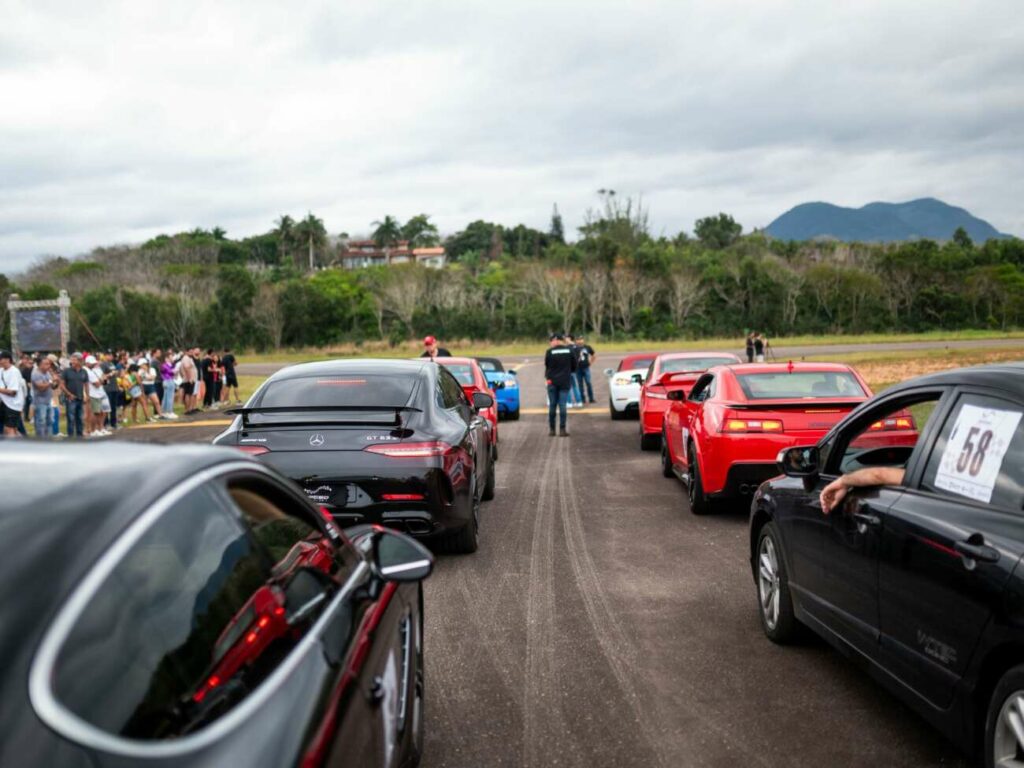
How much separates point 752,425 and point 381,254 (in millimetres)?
146168

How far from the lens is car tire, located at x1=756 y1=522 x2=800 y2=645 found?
5.52m

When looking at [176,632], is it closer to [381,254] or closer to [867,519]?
[867,519]

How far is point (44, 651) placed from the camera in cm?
175

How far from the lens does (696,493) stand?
977 centimetres

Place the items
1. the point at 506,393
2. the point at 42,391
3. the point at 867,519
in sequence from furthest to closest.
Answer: the point at 506,393 < the point at 42,391 < the point at 867,519

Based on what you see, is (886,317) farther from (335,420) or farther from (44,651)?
(44,651)

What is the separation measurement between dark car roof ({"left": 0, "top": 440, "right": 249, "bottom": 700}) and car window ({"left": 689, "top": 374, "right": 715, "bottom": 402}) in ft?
26.9

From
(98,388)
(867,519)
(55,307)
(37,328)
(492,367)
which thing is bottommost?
(98,388)

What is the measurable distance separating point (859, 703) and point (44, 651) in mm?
4065

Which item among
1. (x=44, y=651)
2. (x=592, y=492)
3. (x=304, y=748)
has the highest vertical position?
(x=44, y=651)

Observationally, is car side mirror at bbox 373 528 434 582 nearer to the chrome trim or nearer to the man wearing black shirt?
the chrome trim

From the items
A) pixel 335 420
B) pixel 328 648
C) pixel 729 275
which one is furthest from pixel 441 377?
pixel 729 275

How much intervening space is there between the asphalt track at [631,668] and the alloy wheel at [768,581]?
17 cm

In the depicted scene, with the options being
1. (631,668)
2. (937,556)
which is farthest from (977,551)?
(631,668)
